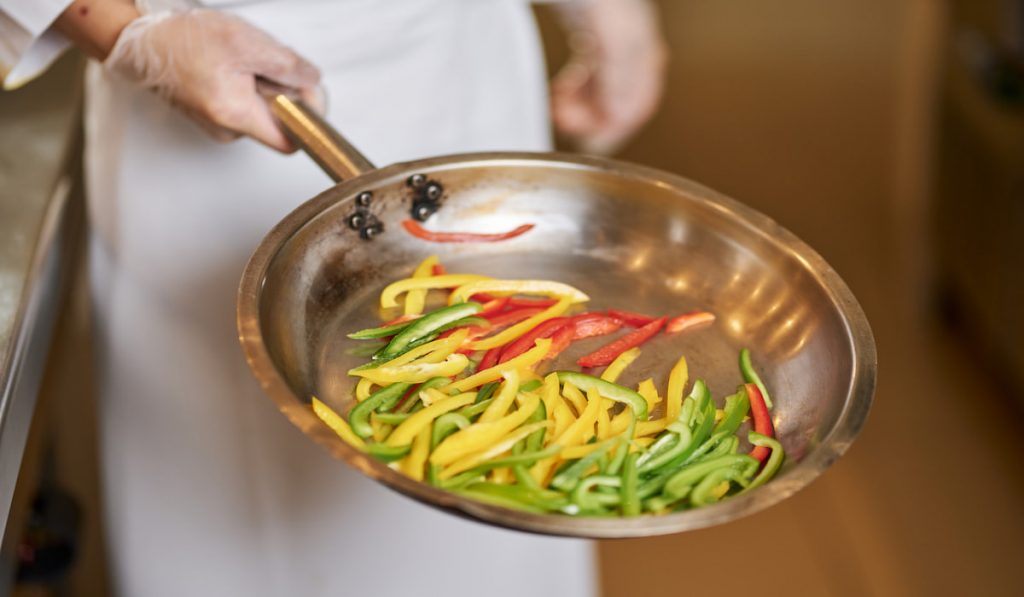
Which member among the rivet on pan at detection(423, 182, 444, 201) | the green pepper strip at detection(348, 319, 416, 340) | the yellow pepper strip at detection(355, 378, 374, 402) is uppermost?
the rivet on pan at detection(423, 182, 444, 201)

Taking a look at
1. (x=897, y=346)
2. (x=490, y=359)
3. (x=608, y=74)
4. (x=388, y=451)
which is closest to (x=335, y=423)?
(x=388, y=451)

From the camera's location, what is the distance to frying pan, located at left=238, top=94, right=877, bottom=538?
746mm

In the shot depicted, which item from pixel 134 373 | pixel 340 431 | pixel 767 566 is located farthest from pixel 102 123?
pixel 767 566

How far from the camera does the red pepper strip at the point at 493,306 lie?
865 millimetres

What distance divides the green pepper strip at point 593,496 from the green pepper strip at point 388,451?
0.11 metres

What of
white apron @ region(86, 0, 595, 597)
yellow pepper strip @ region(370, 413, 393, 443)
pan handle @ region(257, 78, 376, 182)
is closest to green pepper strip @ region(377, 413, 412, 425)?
yellow pepper strip @ region(370, 413, 393, 443)

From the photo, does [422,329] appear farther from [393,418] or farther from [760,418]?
[760,418]

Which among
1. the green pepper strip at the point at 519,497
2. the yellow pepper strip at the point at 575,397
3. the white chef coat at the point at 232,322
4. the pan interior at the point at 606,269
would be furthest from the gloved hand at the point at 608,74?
the green pepper strip at the point at 519,497

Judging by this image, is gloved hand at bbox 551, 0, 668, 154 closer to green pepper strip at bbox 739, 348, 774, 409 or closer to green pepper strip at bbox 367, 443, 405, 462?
green pepper strip at bbox 739, 348, 774, 409

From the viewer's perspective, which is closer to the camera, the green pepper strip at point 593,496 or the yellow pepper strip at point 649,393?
the green pepper strip at point 593,496

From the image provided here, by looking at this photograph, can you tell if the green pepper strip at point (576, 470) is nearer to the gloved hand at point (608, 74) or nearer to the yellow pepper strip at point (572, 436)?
the yellow pepper strip at point (572, 436)

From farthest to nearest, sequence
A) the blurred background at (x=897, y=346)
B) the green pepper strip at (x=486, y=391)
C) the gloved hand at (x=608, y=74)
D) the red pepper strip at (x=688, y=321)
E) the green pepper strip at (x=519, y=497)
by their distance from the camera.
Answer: the blurred background at (x=897, y=346), the gloved hand at (x=608, y=74), the red pepper strip at (x=688, y=321), the green pepper strip at (x=486, y=391), the green pepper strip at (x=519, y=497)

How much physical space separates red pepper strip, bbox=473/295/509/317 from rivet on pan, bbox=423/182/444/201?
11cm

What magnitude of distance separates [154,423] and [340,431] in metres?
0.52
